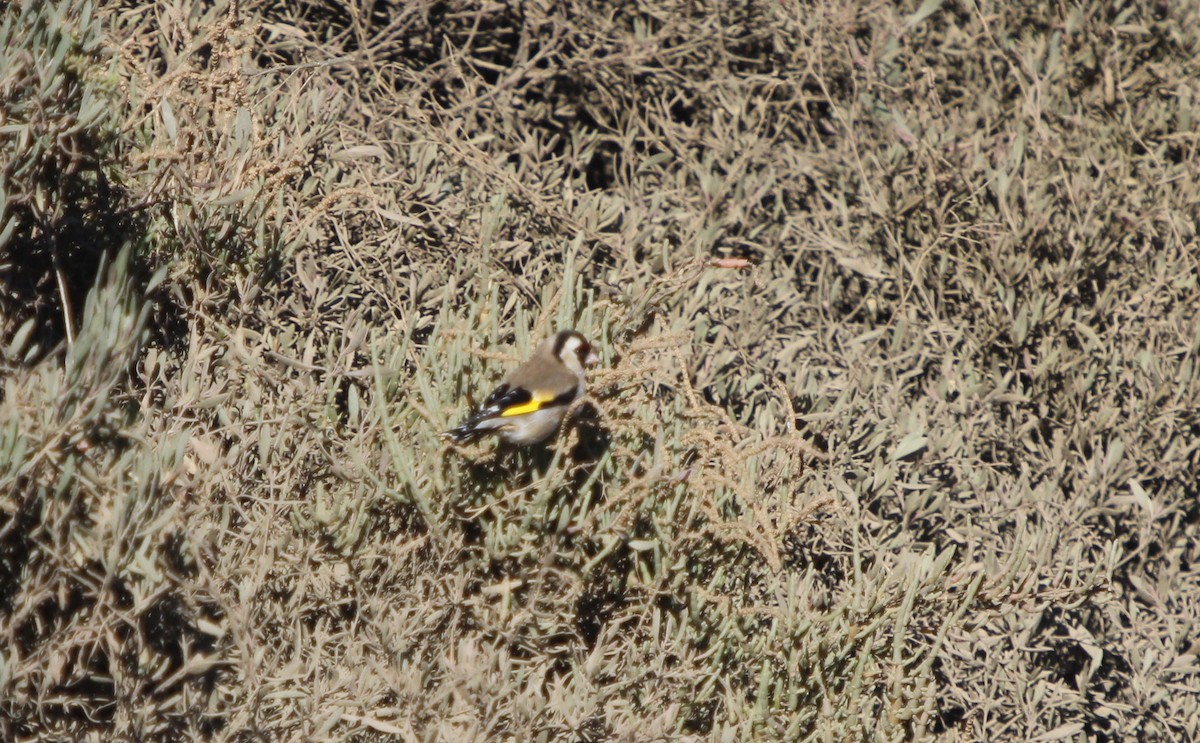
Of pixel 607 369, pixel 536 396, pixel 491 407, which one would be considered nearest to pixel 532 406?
pixel 536 396

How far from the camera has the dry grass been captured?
8.50ft

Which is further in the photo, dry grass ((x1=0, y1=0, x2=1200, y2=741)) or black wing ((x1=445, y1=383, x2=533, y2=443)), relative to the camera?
black wing ((x1=445, y1=383, x2=533, y2=443))

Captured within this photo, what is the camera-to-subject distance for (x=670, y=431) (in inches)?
122

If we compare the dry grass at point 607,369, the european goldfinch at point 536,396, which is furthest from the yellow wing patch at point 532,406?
the dry grass at point 607,369

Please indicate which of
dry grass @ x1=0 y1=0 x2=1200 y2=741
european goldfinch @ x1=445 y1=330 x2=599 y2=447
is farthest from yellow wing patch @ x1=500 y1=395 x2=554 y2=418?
dry grass @ x1=0 y1=0 x2=1200 y2=741

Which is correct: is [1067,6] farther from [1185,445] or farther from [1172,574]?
[1172,574]

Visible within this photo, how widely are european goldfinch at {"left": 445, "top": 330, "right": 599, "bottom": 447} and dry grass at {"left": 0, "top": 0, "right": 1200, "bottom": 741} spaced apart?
6 cm

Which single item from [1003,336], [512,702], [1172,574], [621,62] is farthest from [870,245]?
[512,702]

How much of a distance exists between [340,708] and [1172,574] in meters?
2.89

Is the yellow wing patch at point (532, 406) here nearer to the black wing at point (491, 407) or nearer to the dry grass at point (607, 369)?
the black wing at point (491, 407)

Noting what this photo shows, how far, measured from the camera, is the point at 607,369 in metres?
3.00

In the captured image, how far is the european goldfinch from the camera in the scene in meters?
2.87

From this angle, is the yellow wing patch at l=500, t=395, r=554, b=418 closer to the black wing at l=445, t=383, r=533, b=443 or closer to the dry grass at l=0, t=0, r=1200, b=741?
the black wing at l=445, t=383, r=533, b=443

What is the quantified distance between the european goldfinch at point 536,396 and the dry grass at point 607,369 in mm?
55
